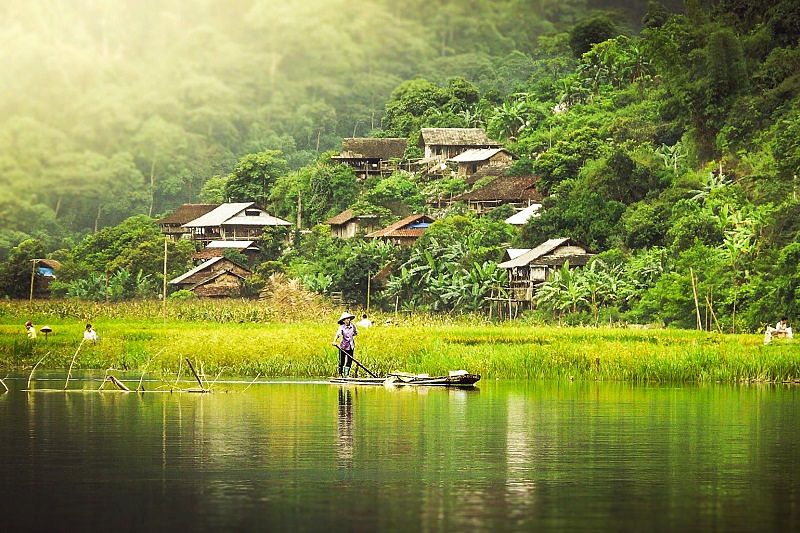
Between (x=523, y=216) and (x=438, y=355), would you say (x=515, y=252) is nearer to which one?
(x=523, y=216)

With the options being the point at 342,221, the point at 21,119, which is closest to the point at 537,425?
the point at 342,221

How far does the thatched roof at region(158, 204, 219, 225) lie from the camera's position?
85750 mm

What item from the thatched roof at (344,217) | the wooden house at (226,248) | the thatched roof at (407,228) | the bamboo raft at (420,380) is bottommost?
the bamboo raft at (420,380)

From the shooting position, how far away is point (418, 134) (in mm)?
87312

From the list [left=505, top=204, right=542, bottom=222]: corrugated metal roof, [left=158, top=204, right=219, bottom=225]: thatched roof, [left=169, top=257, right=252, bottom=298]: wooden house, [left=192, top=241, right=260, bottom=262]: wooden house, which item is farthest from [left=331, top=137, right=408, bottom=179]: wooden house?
[left=505, top=204, right=542, bottom=222]: corrugated metal roof

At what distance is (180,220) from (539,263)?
34.5m

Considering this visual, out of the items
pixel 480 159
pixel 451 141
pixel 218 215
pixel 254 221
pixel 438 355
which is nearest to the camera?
pixel 438 355

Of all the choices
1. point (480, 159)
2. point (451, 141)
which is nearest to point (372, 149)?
point (451, 141)

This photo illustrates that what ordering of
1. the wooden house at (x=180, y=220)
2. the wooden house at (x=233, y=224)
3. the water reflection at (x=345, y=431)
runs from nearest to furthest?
1. the water reflection at (x=345, y=431)
2. the wooden house at (x=233, y=224)
3. the wooden house at (x=180, y=220)

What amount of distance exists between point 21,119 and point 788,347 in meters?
105

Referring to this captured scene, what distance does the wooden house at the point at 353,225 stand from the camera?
76.1 m

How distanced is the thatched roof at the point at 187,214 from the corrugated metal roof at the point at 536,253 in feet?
102

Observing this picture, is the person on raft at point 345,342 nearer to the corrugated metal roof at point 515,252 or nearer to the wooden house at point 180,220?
the corrugated metal roof at point 515,252

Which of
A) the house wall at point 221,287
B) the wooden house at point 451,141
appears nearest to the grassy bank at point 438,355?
the house wall at point 221,287
